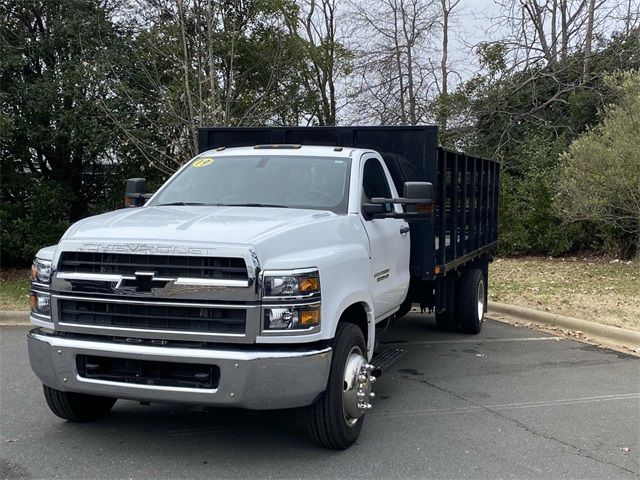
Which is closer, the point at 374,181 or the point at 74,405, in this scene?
the point at 74,405

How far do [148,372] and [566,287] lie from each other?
9.59 meters

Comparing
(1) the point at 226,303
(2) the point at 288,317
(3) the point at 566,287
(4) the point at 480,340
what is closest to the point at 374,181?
(2) the point at 288,317

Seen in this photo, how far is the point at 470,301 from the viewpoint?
8414 millimetres

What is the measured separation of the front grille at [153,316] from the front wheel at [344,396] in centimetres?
76

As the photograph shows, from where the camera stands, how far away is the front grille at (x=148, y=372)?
159 inches

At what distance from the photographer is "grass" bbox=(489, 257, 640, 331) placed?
966cm

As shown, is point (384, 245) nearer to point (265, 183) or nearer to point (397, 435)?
point (265, 183)

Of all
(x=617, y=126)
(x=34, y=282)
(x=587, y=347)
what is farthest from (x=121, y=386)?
(x=617, y=126)

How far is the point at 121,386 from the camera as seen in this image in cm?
411

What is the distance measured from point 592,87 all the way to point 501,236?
19.0 feet

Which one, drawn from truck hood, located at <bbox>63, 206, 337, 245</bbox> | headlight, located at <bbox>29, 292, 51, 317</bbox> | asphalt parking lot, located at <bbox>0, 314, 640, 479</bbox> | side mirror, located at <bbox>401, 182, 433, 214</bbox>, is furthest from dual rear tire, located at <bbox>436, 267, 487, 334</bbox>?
headlight, located at <bbox>29, 292, 51, 317</bbox>

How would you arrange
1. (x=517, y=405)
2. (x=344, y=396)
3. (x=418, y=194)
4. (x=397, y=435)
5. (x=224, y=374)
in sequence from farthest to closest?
(x=517, y=405) < (x=418, y=194) < (x=397, y=435) < (x=344, y=396) < (x=224, y=374)

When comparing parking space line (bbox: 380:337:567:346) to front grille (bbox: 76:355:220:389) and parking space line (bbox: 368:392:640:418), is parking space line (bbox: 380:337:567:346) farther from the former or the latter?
front grille (bbox: 76:355:220:389)

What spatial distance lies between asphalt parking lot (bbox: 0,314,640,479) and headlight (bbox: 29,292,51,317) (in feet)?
3.12
